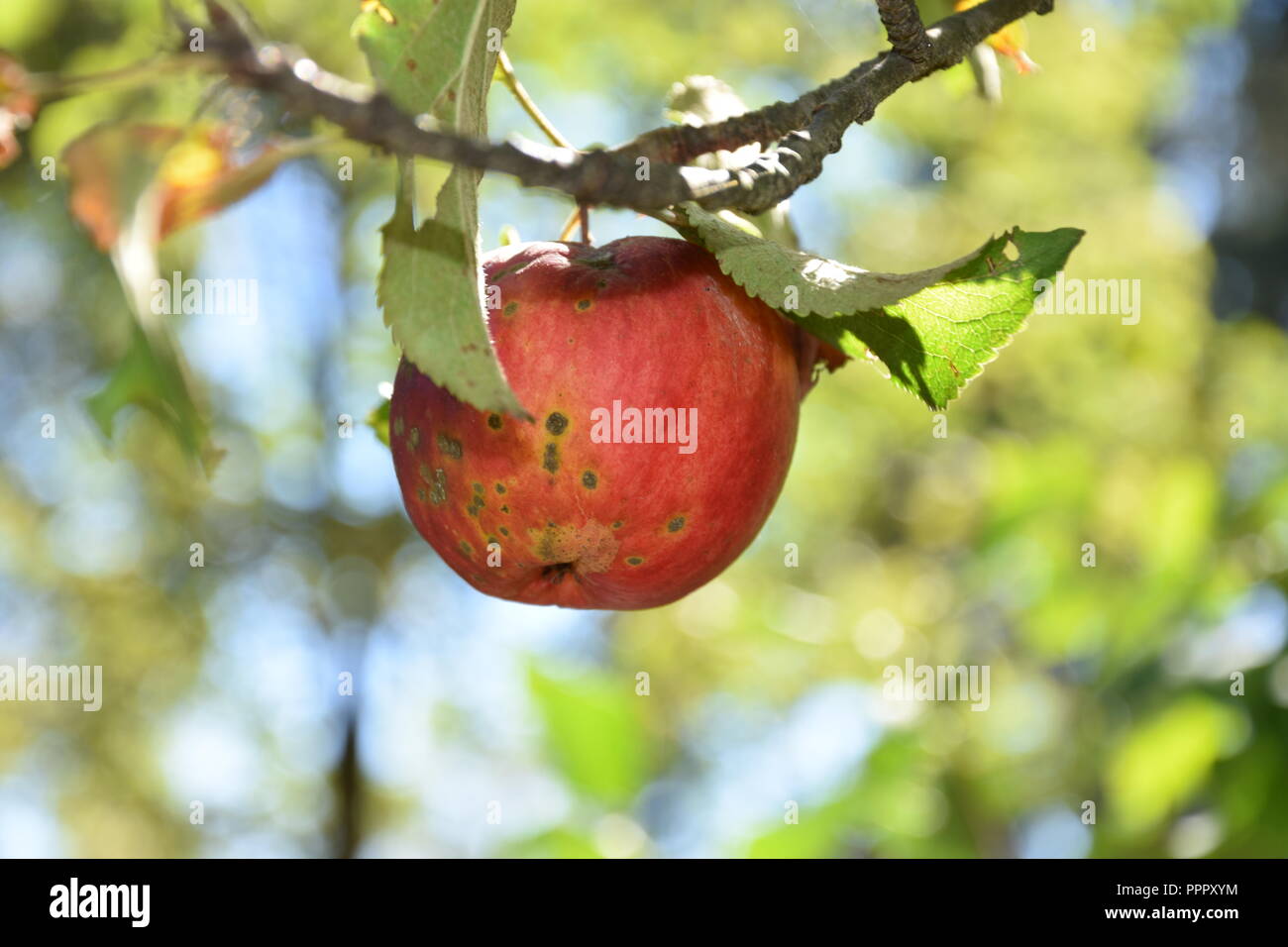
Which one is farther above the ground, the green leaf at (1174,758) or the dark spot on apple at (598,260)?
the dark spot on apple at (598,260)

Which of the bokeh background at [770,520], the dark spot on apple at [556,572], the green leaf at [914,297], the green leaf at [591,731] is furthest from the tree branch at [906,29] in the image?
the bokeh background at [770,520]

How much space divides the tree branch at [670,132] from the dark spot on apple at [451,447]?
7.2 inches

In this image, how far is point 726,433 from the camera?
63cm

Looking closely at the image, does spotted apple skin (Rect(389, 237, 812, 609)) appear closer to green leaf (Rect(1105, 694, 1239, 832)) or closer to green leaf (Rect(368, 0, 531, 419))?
green leaf (Rect(368, 0, 531, 419))

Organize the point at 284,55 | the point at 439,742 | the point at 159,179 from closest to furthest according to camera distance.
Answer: the point at 284,55 → the point at 159,179 → the point at 439,742

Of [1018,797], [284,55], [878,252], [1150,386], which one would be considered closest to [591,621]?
[878,252]

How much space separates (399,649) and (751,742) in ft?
6.34

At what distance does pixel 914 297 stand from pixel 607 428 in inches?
6.8

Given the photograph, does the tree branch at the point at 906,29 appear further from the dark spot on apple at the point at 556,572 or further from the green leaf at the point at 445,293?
the dark spot on apple at the point at 556,572

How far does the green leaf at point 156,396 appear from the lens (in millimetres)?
424

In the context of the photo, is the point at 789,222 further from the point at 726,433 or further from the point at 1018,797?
the point at 1018,797

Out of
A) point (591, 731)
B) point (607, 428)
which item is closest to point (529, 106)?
point (607, 428)

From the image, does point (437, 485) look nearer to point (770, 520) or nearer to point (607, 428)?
point (607, 428)

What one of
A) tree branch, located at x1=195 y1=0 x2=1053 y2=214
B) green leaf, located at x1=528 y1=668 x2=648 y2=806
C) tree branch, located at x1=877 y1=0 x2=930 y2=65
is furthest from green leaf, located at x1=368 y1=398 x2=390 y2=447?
green leaf, located at x1=528 y1=668 x2=648 y2=806
